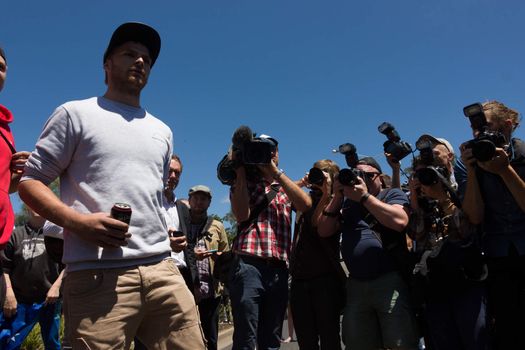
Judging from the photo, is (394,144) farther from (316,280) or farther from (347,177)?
(316,280)

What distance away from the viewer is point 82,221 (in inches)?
67.8

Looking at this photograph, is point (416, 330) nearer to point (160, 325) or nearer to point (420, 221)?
point (420, 221)

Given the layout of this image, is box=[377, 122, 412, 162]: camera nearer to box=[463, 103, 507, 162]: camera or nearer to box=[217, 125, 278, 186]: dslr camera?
box=[463, 103, 507, 162]: camera

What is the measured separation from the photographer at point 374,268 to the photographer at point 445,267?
0.49ft

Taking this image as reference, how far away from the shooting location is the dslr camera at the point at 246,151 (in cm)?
334

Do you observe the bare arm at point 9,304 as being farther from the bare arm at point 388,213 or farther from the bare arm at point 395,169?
the bare arm at point 395,169

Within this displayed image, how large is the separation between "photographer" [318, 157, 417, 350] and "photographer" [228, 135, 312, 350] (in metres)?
0.39

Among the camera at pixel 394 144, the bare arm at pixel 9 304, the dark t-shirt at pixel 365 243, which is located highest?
the camera at pixel 394 144

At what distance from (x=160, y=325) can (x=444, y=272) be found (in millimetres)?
2060

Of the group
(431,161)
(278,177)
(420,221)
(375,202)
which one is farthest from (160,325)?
(431,161)

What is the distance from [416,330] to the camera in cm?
317

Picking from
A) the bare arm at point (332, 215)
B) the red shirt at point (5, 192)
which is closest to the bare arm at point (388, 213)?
the bare arm at point (332, 215)

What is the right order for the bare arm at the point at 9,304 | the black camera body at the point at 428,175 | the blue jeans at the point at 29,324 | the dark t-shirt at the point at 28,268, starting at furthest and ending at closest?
the dark t-shirt at the point at 28,268
the blue jeans at the point at 29,324
the bare arm at the point at 9,304
the black camera body at the point at 428,175

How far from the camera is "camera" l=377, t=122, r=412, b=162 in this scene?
11.9ft
